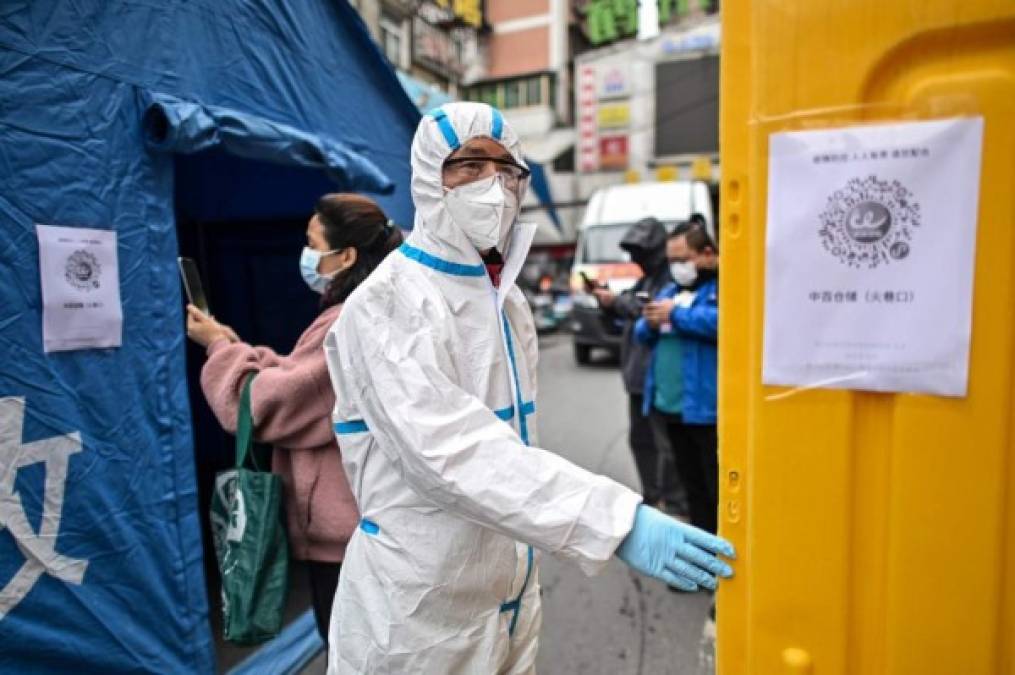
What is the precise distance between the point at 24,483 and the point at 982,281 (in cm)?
227

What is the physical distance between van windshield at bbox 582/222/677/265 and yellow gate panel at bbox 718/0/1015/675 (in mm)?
8357

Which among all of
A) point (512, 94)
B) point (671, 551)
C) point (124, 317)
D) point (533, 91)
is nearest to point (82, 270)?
point (124, 317)

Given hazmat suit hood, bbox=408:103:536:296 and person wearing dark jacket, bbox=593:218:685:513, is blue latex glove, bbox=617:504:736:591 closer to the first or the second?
hazmat suit hood, bbox=408:103:536:296

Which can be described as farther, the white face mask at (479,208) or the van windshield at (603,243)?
the van windshield at (603,243)

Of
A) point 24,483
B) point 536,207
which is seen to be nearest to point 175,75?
point 24,483

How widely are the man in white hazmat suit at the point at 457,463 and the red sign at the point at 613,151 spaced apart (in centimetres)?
2036

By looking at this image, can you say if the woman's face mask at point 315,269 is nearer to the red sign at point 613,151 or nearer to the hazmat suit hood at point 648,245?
the hazmat suit hood at point 648,245

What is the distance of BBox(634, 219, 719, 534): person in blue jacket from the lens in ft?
10.0

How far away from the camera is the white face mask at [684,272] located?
3.19 m

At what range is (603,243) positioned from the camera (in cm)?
945

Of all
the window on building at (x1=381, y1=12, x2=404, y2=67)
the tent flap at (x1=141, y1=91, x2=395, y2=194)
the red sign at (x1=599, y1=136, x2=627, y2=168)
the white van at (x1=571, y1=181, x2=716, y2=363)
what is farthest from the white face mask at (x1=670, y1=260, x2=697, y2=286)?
the red sign at (x1=599, y1=136, x2=627, y2=168)

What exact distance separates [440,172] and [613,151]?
20.6 m

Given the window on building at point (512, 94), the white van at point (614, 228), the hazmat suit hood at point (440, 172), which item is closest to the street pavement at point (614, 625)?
the hazmat suit hood at point (440, 172)

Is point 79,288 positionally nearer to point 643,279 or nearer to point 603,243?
point 643,279
